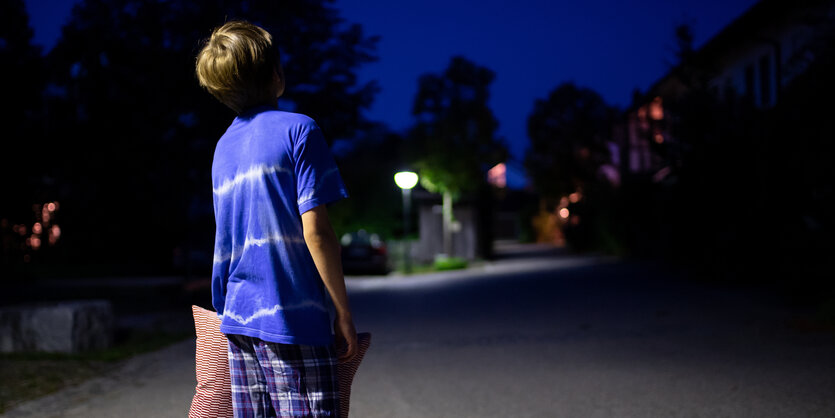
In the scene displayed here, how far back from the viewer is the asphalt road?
499cm

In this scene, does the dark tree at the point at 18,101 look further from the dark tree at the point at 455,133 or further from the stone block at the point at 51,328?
the dark tree at the point at 455,133

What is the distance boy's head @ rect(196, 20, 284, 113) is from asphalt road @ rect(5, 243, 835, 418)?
3.13 m

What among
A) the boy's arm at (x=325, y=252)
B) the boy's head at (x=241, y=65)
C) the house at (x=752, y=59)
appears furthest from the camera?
the house at (x=752, y=59)

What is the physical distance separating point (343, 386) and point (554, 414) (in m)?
2.93

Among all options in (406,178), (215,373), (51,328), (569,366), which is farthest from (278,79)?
(406,178)

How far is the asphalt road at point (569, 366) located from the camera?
16.4ft

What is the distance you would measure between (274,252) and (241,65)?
0.56 m

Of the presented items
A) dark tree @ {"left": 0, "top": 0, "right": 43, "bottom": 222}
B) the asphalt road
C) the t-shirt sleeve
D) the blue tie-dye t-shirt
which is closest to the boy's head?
the blue tie-dye t-shirt

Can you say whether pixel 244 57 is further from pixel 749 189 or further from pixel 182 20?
pixel 749 189

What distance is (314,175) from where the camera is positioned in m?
2.04

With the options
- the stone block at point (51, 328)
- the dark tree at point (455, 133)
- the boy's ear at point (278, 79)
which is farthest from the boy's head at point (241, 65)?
the dark tree at point (455, 133)

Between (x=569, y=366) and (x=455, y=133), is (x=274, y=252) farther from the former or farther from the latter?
(x=455, y=133)

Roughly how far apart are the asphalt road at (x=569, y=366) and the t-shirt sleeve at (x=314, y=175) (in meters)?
3.11

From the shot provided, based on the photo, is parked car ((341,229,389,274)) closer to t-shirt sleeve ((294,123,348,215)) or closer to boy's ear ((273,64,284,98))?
boy's ear ((273,64,284,98))
